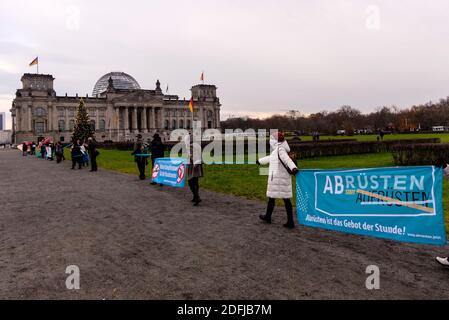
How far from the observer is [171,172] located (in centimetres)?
1512

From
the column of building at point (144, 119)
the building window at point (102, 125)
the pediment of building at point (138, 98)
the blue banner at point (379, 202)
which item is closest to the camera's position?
the blue banner at point (379, 202)

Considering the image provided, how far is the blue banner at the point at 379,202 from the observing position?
20.5 ft

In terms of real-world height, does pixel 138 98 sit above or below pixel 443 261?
above

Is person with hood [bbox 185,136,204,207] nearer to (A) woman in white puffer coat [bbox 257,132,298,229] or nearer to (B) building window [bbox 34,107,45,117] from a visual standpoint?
(A) woman in white puffer coat [bbox 257,132,298,229]

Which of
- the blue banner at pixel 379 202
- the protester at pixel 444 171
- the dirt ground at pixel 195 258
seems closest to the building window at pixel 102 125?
the dirt ground at pixel 195 258

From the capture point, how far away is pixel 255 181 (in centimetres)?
1619

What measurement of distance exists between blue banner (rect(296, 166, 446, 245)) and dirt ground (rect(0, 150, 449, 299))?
0.36 meters

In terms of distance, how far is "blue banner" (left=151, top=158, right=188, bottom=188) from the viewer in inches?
571

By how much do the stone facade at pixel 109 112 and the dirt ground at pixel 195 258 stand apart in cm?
10799

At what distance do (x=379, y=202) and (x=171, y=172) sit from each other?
9769 mm

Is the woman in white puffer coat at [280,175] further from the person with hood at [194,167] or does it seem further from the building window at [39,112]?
the building window at [39,112]

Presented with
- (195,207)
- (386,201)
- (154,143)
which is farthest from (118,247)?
(154,143)

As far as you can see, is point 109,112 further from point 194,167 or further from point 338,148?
point 194,167

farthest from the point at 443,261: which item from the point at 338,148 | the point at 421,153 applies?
the point at 338,148
